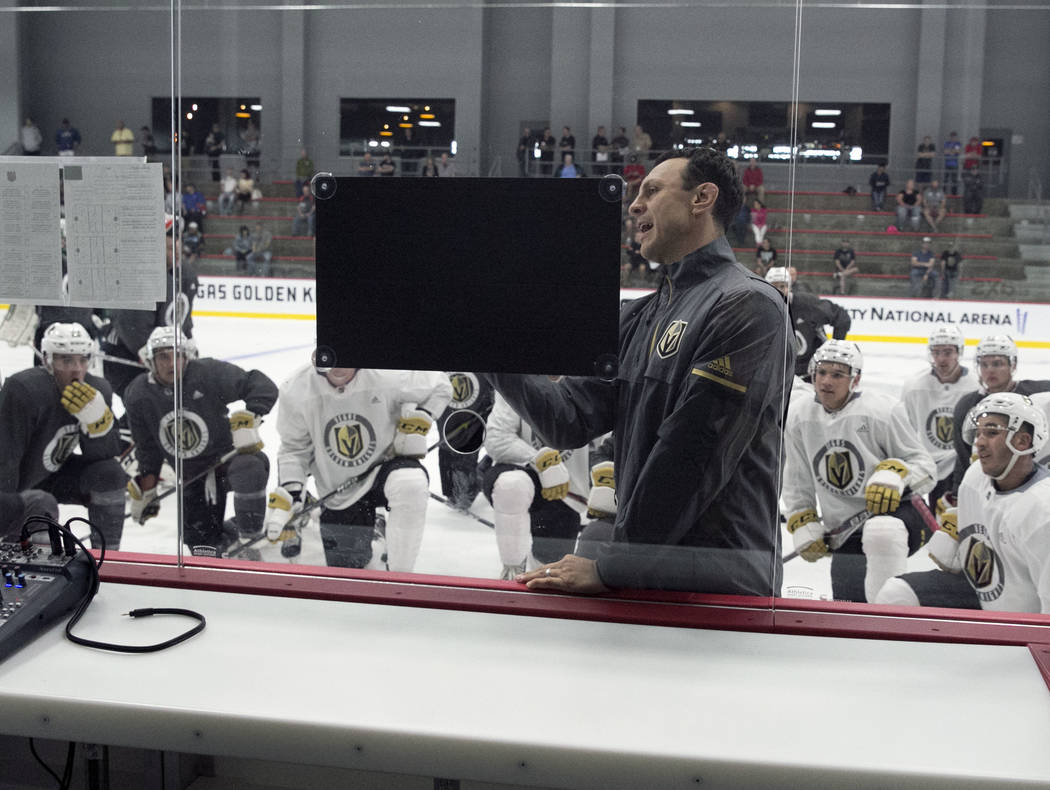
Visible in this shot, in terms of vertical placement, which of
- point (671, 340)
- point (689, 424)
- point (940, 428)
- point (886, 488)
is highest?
point (671, 340)

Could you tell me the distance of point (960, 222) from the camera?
172 centimetres

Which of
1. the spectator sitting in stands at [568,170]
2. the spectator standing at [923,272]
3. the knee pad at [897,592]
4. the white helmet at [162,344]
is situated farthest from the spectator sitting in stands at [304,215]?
the knee pad at [897,592]

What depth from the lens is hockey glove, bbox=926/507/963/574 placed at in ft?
6.97

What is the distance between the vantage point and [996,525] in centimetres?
220

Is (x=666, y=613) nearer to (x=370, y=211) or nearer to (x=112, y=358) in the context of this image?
(x=370, y=211)

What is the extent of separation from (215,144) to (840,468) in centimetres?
121

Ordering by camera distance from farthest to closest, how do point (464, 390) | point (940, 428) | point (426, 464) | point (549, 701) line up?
point (940, 428), point (426, 464), point (464, 390), point (549, 701)

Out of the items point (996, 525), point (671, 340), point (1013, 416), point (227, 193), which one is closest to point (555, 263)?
point (671, 340)

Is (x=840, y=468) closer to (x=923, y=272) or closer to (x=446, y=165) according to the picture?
(x=923, y=272)

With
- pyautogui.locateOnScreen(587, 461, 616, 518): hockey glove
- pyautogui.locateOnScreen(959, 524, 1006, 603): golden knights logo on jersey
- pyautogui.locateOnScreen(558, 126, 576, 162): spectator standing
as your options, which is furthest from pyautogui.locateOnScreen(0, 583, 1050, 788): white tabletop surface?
pyautogui.locateOnScreen(959, 524, 1006, 603): golden knights logo on jersey

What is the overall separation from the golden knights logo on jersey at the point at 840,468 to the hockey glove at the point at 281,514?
2.89ft

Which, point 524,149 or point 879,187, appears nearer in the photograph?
point 524,149

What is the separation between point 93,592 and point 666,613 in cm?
70

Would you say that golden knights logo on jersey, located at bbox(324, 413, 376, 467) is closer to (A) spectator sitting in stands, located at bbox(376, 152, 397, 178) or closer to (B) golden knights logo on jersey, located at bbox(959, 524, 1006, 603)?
(A) spectator sitting in stands, located at bbox(376, 152, 397, 178)
